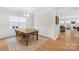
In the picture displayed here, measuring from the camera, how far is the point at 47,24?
1832mm

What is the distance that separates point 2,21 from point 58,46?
131 cm

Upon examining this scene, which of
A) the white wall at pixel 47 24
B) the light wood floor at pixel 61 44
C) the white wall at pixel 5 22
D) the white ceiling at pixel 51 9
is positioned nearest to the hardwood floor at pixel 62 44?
the light wood floor at pixel 61 44

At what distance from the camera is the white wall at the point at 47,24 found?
1772mm

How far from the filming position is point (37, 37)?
1819 mm

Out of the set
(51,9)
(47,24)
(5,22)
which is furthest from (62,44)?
(5,22)

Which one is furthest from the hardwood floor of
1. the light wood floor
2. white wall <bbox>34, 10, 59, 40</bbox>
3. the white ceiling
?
the white ceiling

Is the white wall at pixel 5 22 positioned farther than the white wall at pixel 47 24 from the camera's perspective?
No

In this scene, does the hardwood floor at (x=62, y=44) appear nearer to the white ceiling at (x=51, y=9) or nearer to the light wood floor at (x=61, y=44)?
the light wood floor at (x=61, y=44)

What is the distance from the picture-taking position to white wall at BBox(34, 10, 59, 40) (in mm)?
1772

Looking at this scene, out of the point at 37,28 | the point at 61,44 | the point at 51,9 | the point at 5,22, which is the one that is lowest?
the point at 61,44

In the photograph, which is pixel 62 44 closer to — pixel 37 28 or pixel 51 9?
pixel 37 28

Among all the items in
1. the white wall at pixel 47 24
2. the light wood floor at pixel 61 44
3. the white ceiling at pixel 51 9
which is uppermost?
the white ceiling at pixel 51 9
